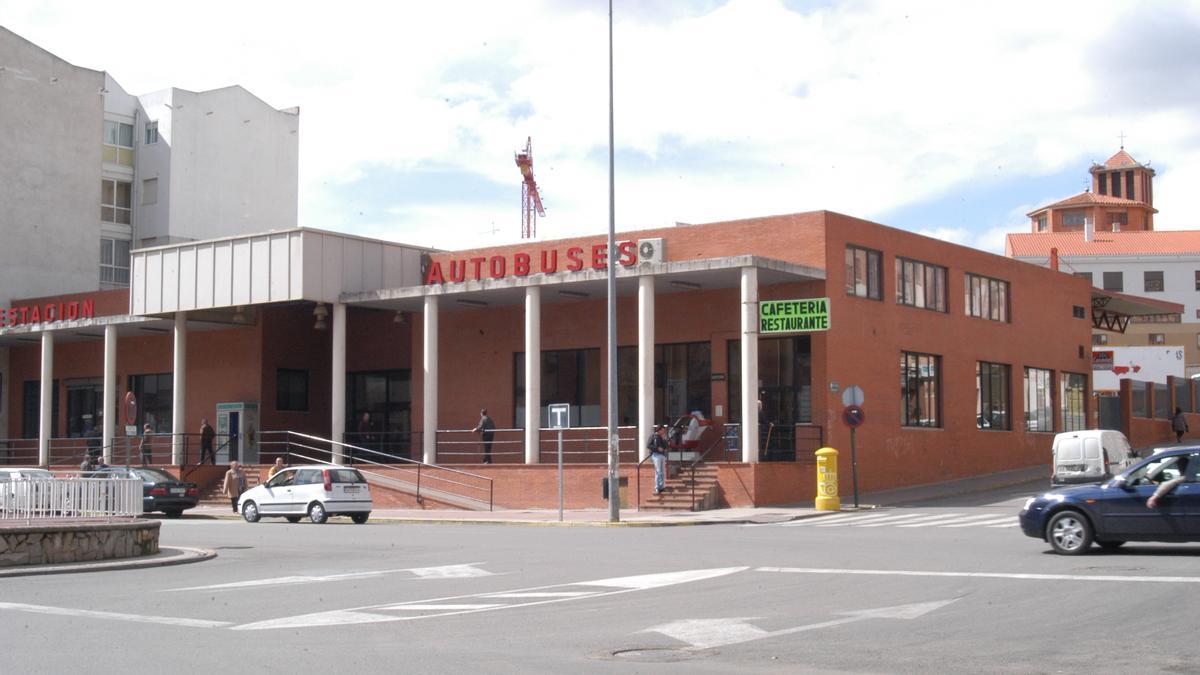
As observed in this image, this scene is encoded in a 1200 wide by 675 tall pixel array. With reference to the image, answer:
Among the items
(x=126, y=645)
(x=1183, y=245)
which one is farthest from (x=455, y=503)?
(x=1183, y=245)

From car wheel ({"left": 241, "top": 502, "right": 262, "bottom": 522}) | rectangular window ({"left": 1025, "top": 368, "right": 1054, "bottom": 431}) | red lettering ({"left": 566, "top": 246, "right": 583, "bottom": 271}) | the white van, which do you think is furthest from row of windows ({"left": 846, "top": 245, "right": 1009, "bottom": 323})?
car wheel ({"left": 241, "top": 502, "right": 262, "bottom": 522})

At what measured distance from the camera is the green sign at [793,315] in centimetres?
3206

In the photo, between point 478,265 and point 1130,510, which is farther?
point 478,265

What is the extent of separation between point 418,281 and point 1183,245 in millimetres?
78024

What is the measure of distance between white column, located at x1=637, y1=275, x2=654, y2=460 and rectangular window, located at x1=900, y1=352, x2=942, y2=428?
28.2 ft

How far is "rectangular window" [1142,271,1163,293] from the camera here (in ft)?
329

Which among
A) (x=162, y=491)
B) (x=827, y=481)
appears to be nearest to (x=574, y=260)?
(x=827, y=481)

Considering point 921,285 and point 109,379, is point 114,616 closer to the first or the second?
point 921,285

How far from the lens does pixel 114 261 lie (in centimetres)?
6184

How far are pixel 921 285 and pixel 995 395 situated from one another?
6298mm

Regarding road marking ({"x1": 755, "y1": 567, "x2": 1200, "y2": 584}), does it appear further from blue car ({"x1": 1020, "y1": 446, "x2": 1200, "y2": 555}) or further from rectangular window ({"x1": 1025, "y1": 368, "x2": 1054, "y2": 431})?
rectangular window ({"x1": 1025, "y1": 368, "x2": 1054, "y2": 431})

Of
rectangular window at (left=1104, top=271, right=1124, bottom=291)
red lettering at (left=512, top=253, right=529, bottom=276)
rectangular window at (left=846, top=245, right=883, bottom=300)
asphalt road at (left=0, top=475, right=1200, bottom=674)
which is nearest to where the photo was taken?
asphalt road at (left=0, top=475, right=1200, bottom=674)

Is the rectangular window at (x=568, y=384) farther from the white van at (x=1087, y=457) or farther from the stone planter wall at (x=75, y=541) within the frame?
the stone planter wall at (x=75, y=541)

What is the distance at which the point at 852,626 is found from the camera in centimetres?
1153
